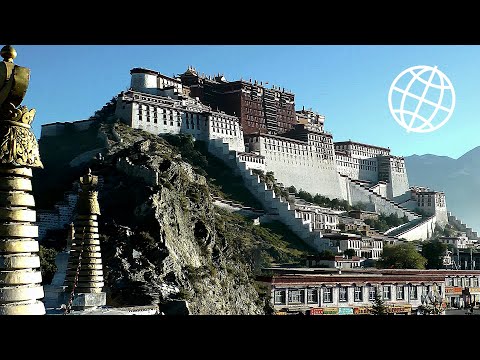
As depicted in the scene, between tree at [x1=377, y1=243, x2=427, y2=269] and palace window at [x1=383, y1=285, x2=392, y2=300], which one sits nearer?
palace window at [x1=383, y1=285, x2=392, y2=300]

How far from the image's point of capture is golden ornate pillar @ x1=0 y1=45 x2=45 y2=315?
3008 millimetres

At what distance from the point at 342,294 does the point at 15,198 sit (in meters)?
15.2

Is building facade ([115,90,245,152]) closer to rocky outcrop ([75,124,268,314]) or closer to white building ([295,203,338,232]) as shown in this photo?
white building ([295,203,338,232])

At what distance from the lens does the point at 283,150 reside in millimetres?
42312

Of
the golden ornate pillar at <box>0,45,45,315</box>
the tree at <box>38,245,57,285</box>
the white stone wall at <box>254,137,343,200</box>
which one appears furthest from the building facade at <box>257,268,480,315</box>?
the white stone wall at <box>254,137,343,200</box>

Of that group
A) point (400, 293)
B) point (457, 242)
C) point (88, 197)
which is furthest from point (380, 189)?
point (88, 197)

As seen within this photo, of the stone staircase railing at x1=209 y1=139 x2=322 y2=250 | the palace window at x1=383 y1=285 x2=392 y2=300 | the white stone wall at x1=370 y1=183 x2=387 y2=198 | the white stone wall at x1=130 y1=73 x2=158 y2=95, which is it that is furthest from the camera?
the white stone wall at x1=370 y1=183 x2=387 y2=198

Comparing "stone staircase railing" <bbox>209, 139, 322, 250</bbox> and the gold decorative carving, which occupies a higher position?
"stone staircase railing" <bbox>209, 139, 322, 250</bbox>

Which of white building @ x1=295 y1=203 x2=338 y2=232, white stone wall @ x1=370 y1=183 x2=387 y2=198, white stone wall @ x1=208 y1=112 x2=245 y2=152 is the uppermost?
white stone wall @ x1=208 y1=112 x2=245 y2=152

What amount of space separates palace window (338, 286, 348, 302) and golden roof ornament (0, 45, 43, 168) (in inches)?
591
